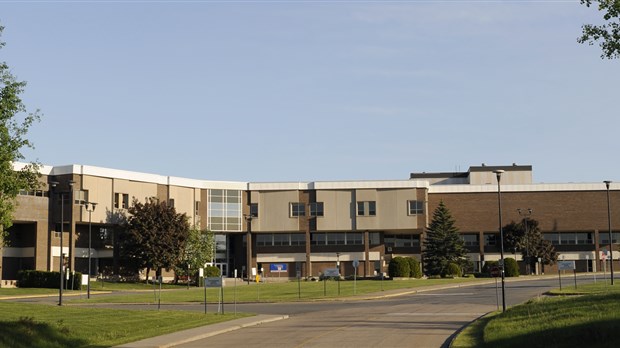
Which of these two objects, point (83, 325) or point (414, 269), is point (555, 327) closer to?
point (83, 325)

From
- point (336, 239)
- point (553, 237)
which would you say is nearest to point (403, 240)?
point (336, 239)

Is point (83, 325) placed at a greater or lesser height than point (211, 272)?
lesser

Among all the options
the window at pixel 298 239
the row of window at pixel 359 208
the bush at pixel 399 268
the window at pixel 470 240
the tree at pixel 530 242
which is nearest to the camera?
the bush at pixel 399 268

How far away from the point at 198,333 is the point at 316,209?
79.2 metres

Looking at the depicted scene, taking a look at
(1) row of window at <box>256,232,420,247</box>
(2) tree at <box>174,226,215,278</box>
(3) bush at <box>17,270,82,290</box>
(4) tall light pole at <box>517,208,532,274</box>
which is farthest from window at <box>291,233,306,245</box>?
(3) bush at <box>17,270,82,290</box>

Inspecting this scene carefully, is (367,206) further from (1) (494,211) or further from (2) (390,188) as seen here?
(1) (494,211)

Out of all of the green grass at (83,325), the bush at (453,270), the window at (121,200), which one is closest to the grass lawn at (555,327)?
the green grass at (83,325)

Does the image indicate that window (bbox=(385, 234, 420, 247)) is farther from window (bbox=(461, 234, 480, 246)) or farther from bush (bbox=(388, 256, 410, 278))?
bush (bbox=(388, 256, 410, 278))

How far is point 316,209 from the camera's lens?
110 metres

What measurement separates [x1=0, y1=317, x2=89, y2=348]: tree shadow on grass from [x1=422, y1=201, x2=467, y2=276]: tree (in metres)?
74.0

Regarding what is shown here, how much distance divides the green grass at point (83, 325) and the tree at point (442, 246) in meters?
62.9

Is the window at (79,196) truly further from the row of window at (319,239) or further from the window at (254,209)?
the row of window at (319,239)

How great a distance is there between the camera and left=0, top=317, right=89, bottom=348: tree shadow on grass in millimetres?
26656

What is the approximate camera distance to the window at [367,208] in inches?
4267
